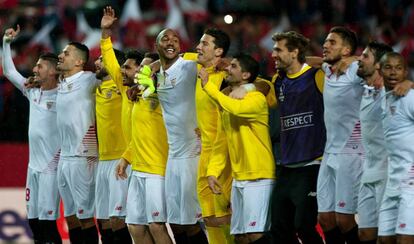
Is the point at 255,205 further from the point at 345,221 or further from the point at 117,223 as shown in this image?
the point at 117,223

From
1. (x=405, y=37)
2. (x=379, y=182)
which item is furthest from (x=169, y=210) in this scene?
(x=405, y=37)

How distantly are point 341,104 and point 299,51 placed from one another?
0.64 meters

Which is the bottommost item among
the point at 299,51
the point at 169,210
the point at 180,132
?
the point at 169,210

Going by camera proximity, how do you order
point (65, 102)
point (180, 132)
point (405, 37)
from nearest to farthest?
point (180, 132) → point (65, 102) → point (405, 37)

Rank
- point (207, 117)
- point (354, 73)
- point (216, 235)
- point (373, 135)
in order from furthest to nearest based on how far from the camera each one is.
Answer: point (216, 235), point (207, 117), point (354, 73), point (373, 135)

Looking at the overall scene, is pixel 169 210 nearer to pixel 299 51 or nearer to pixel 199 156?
pixel 199 156

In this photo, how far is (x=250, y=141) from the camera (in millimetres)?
10227

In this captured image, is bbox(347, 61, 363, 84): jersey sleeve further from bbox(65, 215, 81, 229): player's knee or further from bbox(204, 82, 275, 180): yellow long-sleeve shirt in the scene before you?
bbox(65, 215, 81, 229): player's knee

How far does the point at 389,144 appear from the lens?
9258mm

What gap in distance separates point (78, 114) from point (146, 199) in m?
1.51

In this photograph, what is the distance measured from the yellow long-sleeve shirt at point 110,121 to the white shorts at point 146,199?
2.35 ft

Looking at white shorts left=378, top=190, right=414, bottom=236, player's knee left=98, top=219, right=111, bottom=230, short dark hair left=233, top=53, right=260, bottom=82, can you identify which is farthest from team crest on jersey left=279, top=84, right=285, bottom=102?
player's knee left=98, top=219, right=111, bottom=230

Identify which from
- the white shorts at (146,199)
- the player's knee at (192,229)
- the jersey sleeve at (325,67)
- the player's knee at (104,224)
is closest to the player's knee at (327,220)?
the jersey sleeve at (325,67)

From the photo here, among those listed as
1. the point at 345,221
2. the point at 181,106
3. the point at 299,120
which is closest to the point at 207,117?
the point at 181,106
